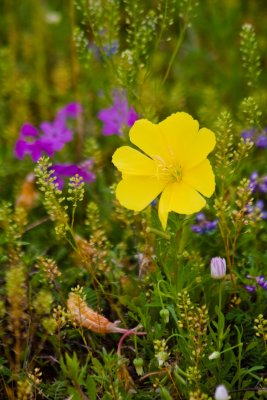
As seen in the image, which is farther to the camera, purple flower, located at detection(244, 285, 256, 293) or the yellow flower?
purple flower, located at detection(244, 285, 256, 293)

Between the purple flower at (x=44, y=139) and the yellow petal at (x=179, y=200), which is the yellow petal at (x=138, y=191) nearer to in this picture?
the yellow petal at (x=179, y=200)

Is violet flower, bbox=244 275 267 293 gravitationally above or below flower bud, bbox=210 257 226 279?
below

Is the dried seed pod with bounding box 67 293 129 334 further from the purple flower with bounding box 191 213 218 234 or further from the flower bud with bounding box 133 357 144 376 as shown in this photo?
the purple flower with bounding box 191 213 218 234

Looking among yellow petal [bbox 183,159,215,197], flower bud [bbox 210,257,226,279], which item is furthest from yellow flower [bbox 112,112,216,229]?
flower bud [bbox 210,257,226,279]

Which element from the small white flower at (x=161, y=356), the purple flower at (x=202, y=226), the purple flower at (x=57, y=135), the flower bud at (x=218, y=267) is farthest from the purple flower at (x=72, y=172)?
the small white flower at (x=161, y=356)

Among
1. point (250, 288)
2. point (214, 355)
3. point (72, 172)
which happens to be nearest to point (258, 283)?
point (250, 288)

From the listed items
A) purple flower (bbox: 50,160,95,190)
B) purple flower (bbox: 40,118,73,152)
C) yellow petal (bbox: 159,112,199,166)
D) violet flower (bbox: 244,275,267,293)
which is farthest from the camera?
purple flower (bbox: 40,118,73,152)

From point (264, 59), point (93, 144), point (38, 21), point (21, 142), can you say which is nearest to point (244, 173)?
point (93, 144)
